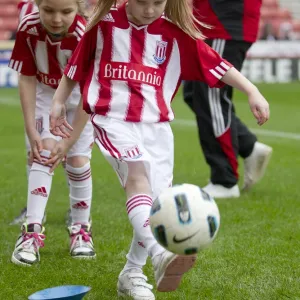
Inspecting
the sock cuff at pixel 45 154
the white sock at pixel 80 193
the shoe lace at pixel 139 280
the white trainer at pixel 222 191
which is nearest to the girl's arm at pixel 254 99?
the shoe lace at pixel 139 280

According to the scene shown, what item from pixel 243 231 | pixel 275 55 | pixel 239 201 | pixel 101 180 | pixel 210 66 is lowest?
pixel 275 55

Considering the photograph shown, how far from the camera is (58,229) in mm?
5566

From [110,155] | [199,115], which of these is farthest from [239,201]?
[110,155]

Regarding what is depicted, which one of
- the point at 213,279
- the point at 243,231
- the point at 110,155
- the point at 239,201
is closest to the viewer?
the point at 110,155

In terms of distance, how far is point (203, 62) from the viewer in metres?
4.11

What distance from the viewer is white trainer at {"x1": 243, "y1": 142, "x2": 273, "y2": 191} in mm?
6961

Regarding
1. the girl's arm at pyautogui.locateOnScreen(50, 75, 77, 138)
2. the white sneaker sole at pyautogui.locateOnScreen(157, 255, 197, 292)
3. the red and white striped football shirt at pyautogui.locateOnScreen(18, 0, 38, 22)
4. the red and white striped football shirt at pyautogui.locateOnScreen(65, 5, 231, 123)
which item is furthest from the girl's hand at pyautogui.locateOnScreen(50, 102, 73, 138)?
the red and white striped football shirt at pyautogui.locateOnScreen(18, 0, 38, 22)

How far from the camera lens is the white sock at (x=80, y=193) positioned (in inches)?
199

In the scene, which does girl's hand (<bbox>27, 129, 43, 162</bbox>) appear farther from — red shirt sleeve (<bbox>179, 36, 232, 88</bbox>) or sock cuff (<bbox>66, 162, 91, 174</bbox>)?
red shirt sleeve (<bbox>179, 36, 232, 88</bbox>)

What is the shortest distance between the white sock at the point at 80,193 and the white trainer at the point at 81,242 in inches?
2.7

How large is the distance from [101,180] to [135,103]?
3.68 meters

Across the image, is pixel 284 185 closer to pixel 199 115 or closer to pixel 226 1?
pixel 199 115

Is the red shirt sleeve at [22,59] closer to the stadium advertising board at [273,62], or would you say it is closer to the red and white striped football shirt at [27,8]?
the red and white striped football shirt at [27,8]

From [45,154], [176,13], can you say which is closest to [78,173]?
[45,154]
